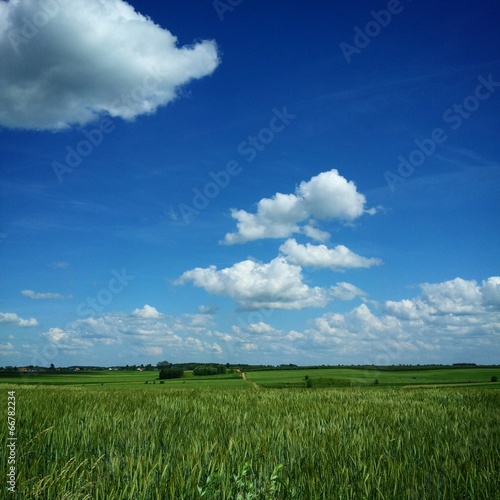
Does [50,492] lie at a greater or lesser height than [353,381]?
greater

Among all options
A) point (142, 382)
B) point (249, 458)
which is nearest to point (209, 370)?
point (142, 382)

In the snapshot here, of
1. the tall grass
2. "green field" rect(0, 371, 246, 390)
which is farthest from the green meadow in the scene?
"green field" rect(0, 371, 246, 390)

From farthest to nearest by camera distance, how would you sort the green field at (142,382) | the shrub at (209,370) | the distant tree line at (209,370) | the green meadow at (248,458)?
the shrub at (209,370) → the distant tree line at (209,370) → the green field at (142,382) → the green meadow at (248,458)

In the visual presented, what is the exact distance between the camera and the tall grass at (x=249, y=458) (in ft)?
11.6

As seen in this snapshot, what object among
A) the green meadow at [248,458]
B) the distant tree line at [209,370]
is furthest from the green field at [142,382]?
the green meadow at [248,458]

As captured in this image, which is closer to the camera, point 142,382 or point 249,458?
point 249,458

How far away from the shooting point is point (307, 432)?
19.3 feet

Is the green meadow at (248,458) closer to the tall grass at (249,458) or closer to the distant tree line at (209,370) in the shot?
the tall grass at (249,458)

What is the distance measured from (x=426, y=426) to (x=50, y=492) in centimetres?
598

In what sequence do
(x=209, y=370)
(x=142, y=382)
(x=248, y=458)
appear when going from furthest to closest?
(x=209, y=370)
(x=142, y=382)
(x=248, y=458)

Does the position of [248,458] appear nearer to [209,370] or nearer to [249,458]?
[249,458]

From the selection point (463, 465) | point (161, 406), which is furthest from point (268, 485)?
point (161, 406)

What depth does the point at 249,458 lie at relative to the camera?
448cm

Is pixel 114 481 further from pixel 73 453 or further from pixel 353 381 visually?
pixel 353 381
